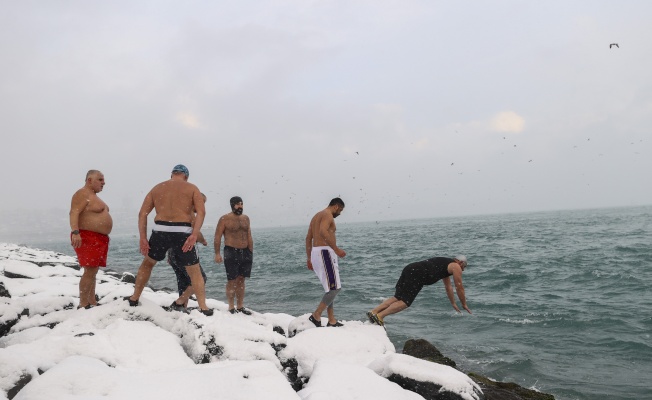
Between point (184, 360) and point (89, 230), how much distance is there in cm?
249

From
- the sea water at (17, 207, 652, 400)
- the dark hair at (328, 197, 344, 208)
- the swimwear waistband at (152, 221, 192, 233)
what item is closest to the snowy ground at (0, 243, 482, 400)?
the swimwear waistband at (152, 221, 192, 233)

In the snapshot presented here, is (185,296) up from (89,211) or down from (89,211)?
down

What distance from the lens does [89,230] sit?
5.34 metres

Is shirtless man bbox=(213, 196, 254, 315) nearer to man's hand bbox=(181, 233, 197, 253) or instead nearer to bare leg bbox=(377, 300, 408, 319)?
A: man's hand bbox=(181, 233, 197, 253)

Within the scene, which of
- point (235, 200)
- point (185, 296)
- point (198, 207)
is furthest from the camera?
point (235, 200)

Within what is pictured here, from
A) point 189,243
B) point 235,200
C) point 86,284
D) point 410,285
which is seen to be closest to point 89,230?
point 86,284

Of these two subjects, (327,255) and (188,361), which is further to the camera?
(327,255)

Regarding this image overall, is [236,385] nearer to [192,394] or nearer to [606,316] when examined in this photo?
[192,394]

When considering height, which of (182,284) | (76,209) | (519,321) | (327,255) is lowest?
(519,321)

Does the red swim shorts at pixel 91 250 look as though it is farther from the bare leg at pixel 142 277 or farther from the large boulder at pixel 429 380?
the large boulder at pixel 429 380

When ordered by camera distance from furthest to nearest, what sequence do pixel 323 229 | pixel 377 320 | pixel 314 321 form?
pixel 377 320, pixel 314 321, pixel 323 229

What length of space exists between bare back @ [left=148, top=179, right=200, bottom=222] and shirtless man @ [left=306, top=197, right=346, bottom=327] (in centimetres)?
205

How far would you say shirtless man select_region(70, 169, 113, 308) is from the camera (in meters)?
5.21

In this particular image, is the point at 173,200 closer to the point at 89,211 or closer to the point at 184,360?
Answer: the point at 89,211
